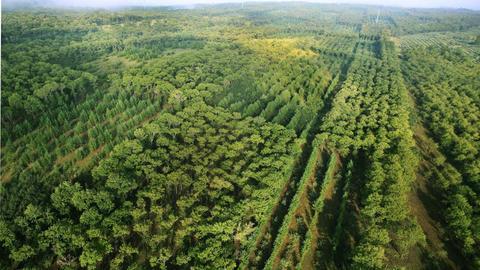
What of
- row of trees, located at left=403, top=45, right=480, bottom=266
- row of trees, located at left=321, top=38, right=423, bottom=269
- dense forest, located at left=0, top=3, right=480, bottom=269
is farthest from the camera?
row of trees, located at left=403, top=45, right=480, bottom=266

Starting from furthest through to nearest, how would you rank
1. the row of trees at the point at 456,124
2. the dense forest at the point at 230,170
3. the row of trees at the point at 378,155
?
the row of trees at the point at 456,124
the row of trees at the point at 378,155
the dense forest at the point at 230,170

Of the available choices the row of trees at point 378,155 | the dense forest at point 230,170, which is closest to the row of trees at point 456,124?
the dense forest at point 230,170

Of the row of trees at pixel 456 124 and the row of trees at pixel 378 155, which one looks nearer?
the row of trees at pixel 378 155

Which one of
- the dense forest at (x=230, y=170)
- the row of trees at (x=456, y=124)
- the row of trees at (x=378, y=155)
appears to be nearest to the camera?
the dense forest at (x=230, y=170)

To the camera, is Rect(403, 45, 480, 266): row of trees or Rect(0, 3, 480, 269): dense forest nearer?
Rect(0, 3, 480, 269): dense forest

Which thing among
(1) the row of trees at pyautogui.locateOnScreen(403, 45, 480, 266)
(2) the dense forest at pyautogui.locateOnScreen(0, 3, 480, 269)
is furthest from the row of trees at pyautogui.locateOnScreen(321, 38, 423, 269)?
(1) the row of trees at pyautogui.locateOnScreen(403, 45, 480, 266)

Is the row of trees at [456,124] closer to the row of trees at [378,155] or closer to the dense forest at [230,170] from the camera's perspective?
the dense forest at [230,170]

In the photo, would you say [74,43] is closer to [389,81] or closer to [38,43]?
[38,43]

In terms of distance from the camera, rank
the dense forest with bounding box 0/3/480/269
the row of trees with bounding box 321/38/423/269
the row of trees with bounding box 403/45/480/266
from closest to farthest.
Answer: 1. the dense forest with bounding box 0/3/480/269
2. the row of trees with bounding box 321/38/423/269
3. the row of trees with bounding box 403/45/480/266

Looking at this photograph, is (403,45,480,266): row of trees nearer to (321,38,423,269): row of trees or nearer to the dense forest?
the dense forest
